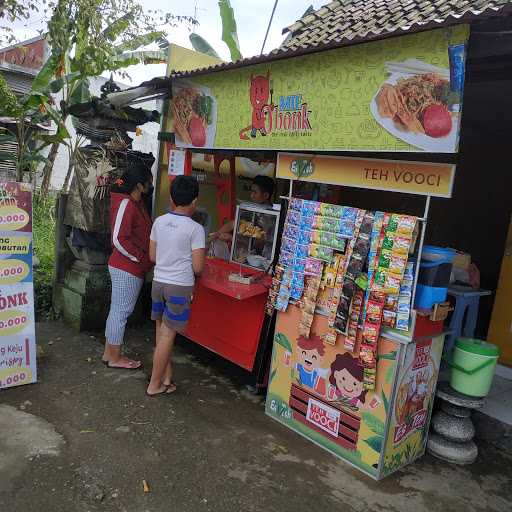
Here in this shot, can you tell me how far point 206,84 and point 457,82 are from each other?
2586 millimetres

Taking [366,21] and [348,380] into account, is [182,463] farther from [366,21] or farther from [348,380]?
[366,21]

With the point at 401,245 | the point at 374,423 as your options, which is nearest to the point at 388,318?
Answer: the point at 401,245

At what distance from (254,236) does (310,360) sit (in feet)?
4.72

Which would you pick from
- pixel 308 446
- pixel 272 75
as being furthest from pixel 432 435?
pixel 272 75

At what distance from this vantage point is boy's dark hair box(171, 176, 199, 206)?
3.69 metres

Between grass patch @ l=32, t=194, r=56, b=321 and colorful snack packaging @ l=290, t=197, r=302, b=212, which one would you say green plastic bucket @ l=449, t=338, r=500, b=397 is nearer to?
colorful snack packaging @ l=290, t=197, r=302, b=212

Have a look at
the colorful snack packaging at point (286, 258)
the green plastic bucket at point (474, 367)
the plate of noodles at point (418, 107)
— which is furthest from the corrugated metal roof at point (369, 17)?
the green plastic bucket at point (474, 367)

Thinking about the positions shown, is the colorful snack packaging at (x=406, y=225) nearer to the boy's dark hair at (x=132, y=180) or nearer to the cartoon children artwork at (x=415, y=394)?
the cartoon children artwork at (x=415, y=394)

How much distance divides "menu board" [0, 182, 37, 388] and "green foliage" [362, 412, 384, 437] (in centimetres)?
281

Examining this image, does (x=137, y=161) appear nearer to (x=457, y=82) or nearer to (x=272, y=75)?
(x=272, y=75)

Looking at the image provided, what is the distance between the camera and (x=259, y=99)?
386 cm

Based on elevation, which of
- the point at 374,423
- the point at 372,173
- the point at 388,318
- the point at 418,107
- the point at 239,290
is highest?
the point at 418,107

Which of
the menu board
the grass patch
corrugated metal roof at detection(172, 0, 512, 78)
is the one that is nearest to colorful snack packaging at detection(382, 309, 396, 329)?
corrugated metal roof at detection(172, 0, 512, 78)

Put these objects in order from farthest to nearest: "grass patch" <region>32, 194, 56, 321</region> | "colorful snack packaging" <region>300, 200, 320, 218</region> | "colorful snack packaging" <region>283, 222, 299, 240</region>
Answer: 1. "grass patch" <region>32, 194, 56, 321</region>
2. "colorful snack packaging" <region>283, 222, 299, 240</region>
3. "colorful snack packaging" <region>300, 200, 320, 218</region>
